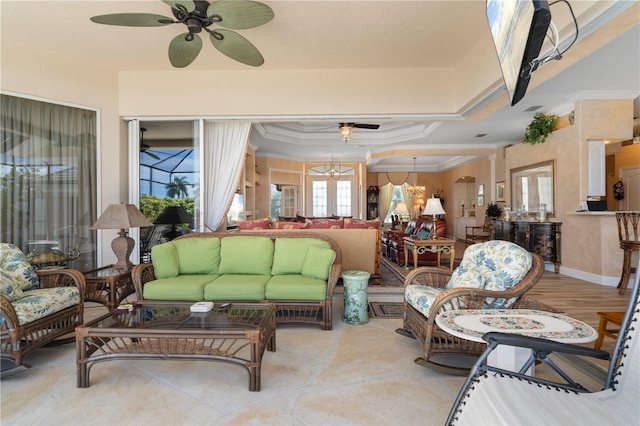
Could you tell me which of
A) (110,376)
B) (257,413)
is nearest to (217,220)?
(110,376)

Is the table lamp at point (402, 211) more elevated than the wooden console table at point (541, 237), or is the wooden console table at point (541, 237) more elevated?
the table lamp at point (402, 211)

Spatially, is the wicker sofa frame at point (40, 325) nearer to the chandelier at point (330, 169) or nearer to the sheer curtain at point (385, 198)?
the chandelier at point (330, 169)

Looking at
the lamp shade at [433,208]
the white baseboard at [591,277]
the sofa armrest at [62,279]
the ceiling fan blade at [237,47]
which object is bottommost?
the white baseboard at [591,277]

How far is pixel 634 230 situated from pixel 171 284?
5.55 metres

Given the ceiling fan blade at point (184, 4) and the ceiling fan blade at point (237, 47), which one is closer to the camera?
the ceiling fan blade at point (184, 4)

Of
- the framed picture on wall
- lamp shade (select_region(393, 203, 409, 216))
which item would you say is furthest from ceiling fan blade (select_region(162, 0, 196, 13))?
lamp shade (select_region(393, 203, 409, 216))

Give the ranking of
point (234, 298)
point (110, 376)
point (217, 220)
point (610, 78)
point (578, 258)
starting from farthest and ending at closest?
1. point (578, 258)
2. point (217, 220)
3. point (610, 78)
4. point (234, 298)
5. point (110, 376)

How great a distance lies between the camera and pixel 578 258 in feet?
16.8

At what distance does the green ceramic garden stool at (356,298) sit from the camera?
3.23 meters

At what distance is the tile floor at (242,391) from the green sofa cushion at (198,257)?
3.83ft

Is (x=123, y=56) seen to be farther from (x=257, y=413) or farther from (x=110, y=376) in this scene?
(x=257, y=413)

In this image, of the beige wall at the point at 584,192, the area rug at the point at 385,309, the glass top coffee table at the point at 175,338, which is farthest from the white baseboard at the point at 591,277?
the glass top coffee table at the point at 175,338

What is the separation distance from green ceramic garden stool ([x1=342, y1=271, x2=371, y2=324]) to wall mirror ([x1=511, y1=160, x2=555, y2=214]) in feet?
15.3

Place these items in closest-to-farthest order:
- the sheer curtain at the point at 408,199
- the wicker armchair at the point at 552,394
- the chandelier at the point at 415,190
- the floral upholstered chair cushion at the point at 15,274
Answer: the wicker armchair at the point at 552,394, the floral upholstered chair cushion at the point at 15,274, the chandelier at the point at 415,190, the sheer curtain at the point at 408,199
